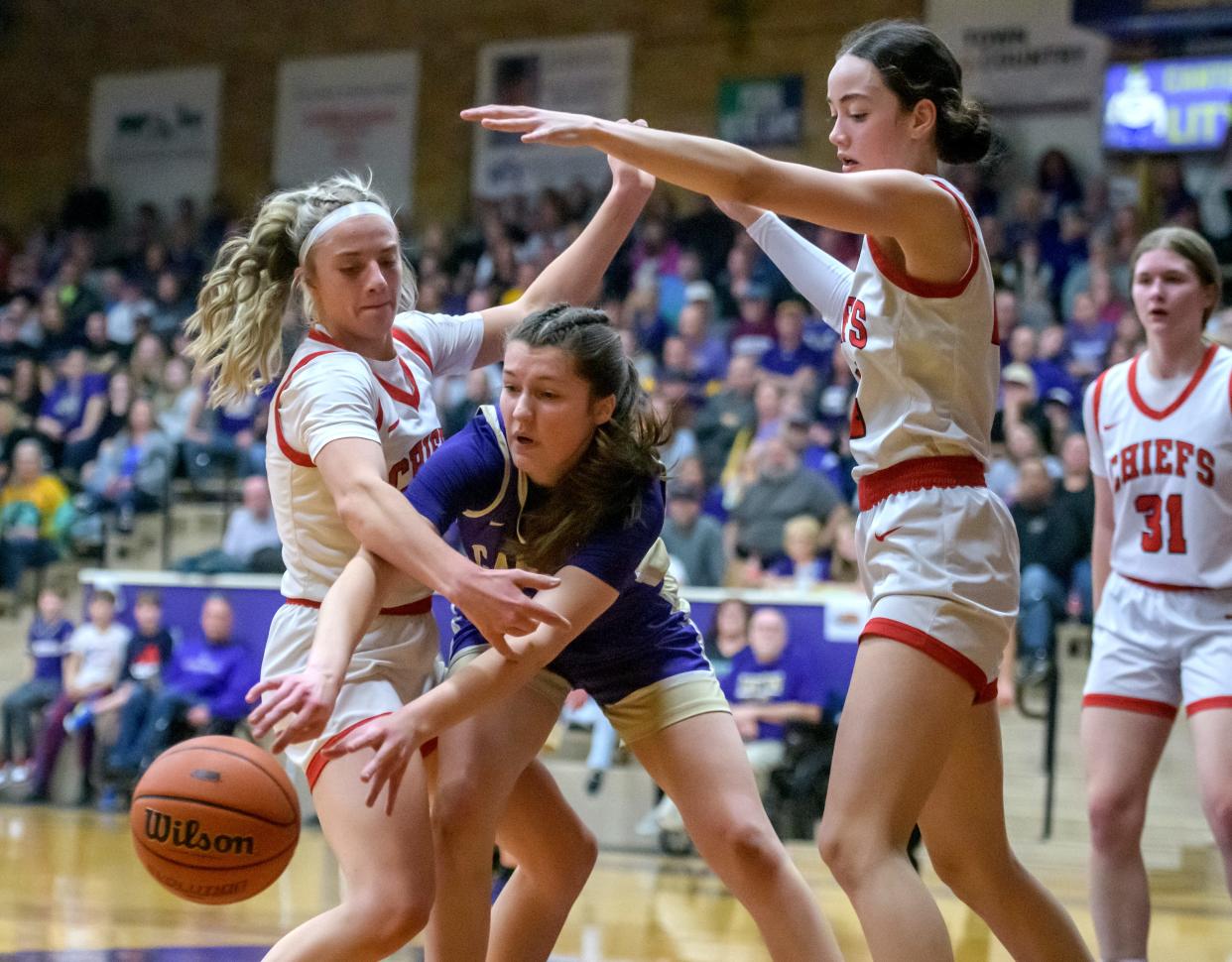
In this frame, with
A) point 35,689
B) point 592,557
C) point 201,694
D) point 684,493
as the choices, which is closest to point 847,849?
point 592,557

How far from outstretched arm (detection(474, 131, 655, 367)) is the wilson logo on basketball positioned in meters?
1.32

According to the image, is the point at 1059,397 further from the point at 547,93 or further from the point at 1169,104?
the point at 547,93

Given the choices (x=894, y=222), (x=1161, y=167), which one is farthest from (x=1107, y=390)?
(x=1161, y=167)

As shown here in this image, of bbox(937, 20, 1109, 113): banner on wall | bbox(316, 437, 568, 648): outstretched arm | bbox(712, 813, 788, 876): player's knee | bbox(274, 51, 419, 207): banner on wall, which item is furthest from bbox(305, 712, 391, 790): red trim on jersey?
bbox(274, 51, 419, 207): banner on wall

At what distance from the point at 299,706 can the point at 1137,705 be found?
235 cm

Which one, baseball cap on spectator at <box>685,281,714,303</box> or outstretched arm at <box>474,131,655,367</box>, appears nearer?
outstretched arm at <box>474,131,655,367</box>

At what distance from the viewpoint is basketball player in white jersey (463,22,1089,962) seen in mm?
2965

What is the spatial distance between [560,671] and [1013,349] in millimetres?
8218

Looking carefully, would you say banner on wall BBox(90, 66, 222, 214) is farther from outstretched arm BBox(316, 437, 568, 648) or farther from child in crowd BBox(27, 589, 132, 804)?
outstretched arm BBox(316, 437, 568, 648)

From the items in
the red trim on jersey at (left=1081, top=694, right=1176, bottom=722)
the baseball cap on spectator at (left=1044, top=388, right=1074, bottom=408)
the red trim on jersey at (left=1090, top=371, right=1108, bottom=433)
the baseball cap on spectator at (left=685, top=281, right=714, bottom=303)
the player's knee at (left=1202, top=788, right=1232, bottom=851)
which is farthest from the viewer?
the baseball cap on spectator at (left=685, top=281, right=714, bottom=303)

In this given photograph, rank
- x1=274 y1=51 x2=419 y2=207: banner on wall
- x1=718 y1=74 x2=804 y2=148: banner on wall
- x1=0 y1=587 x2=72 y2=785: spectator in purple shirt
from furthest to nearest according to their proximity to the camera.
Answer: x1=274 y1=51 x2=419 y2=207: banner on wall, x1=718 y1=74 x2=804 y2=148: banner on wall, x1=0 y1=587 x2=72 y2=785: spectator in purple shirt

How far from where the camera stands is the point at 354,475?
3.25 metres

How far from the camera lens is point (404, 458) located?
12.0ft

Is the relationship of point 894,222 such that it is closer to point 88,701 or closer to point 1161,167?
point 88,701
